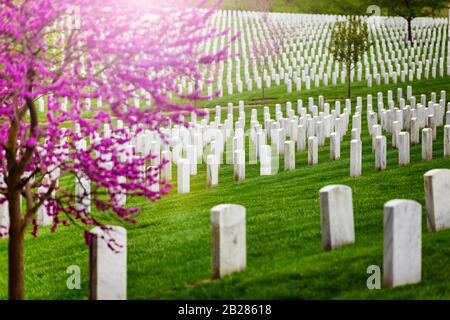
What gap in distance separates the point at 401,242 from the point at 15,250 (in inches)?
140

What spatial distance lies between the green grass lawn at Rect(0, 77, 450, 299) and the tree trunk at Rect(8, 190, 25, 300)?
0.97 meters

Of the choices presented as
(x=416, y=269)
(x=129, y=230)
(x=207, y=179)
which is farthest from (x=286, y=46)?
(x=416, y=269)

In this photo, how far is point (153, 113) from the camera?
8320 mm

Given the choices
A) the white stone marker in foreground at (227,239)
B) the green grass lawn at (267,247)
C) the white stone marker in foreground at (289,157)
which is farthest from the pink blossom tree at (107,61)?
the white stone marker in foreground at (289,157)

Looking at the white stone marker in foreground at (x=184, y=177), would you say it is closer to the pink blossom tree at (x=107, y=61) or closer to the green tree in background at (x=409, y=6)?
the pink blossom tree at (x=107, y=61)

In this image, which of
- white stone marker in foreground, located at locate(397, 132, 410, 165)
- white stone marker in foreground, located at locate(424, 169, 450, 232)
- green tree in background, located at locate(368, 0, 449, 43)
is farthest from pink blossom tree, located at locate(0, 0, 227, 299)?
green tree in background, located at locate(368, 0, 449, 43)

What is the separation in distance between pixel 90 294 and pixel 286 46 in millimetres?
42516

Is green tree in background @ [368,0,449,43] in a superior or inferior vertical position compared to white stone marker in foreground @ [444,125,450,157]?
superior

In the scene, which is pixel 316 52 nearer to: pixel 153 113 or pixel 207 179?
pixel 207 179

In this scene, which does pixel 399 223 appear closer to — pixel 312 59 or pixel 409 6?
pixel 312 59

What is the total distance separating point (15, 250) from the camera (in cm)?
948

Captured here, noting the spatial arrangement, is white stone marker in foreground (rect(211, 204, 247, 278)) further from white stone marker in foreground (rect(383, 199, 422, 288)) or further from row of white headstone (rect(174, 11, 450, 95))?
row of white headstone (rect(174, 11, 450, 95))

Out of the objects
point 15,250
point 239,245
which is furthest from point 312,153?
point 15,250

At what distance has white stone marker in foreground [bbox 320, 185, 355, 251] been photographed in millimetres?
9695
